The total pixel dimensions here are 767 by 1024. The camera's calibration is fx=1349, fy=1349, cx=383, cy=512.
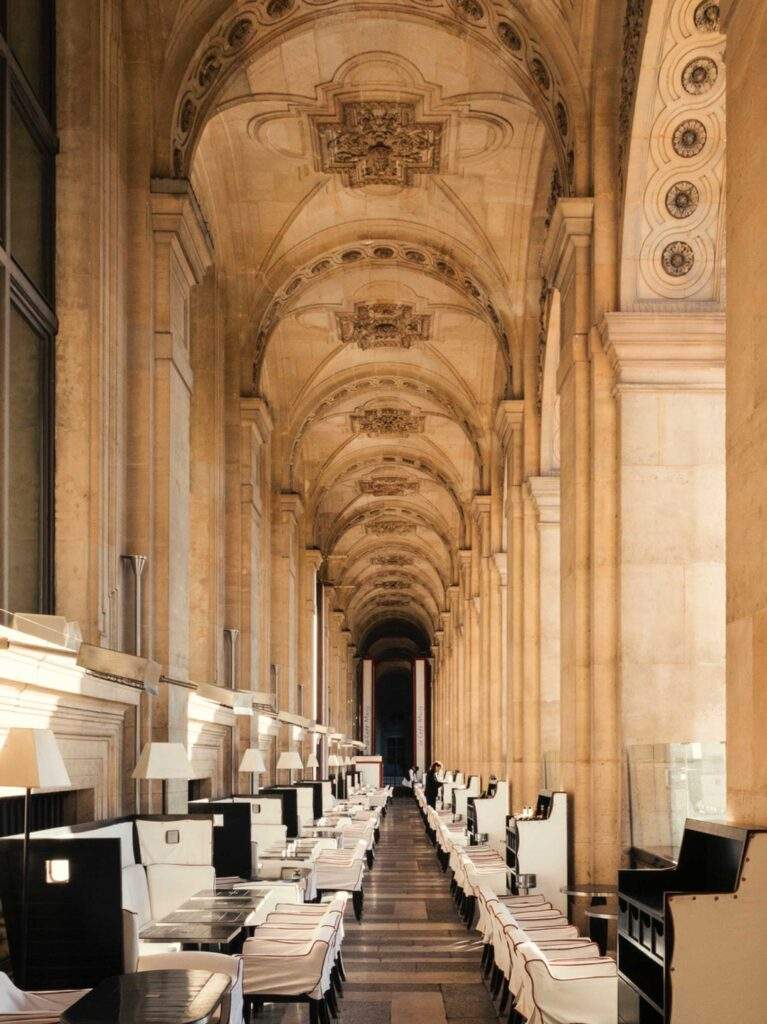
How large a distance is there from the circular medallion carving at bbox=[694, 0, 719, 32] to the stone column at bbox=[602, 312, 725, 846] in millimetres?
2368

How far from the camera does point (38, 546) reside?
→ 35.7ft

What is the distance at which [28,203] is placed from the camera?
10.9 m

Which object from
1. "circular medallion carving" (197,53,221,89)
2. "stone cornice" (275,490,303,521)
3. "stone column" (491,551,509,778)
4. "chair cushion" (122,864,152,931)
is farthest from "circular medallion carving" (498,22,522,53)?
"stone cornice" (275,490,303,521)

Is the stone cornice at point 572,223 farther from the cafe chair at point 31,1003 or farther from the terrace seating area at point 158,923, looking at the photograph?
the cafe chair at point 31,1003

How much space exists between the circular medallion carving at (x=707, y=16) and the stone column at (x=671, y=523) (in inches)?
93.2

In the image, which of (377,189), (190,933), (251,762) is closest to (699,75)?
(190,933)

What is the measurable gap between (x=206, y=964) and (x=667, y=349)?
269 inches

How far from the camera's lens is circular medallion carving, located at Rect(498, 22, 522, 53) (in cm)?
1394

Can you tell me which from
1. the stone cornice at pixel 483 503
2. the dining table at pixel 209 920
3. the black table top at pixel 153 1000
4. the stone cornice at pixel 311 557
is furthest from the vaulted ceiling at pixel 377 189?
the black table top at pixel 153 1000

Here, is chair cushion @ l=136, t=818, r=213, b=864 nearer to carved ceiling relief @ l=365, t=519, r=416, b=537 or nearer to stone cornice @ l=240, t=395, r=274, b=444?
stone cornice @ l=240, t=395, r=274, b=444

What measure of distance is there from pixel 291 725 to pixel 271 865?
45.8ft

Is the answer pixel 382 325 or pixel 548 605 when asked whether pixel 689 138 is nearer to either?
pixel 548 605

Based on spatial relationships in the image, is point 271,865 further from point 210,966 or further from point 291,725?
point 291,725

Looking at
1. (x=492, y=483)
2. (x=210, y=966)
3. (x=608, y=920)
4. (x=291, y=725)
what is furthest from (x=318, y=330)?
(x=210, y=966)
